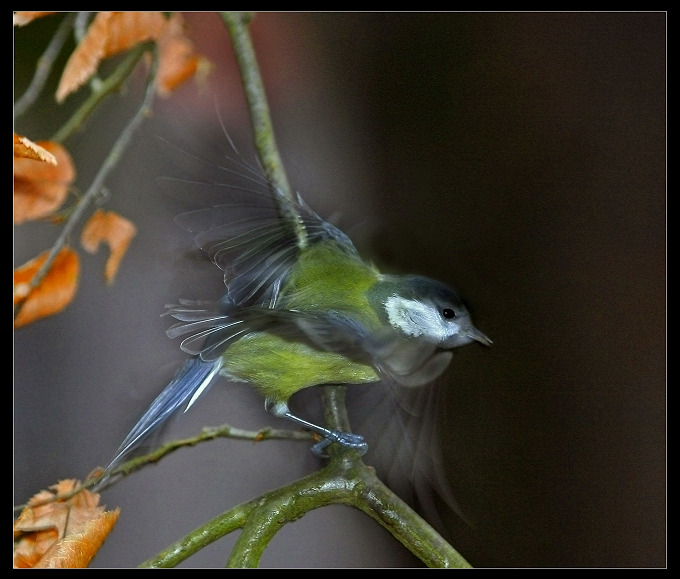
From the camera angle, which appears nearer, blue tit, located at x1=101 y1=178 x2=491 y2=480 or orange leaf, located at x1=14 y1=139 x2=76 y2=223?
blue tit, located at x1=101 y1=178 x2=491 y2=480

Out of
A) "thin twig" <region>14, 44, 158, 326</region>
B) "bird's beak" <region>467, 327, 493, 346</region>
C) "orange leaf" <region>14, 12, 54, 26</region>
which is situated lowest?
"bird's beak" <region>467, 327, 493, 346</region>

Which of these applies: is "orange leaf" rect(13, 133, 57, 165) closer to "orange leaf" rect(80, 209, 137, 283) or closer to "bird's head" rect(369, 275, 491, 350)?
"orange leaf" rect(80, 209, 137, 283)

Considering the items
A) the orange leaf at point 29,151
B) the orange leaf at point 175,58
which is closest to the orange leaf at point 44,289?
the orange leaf at point 29,151

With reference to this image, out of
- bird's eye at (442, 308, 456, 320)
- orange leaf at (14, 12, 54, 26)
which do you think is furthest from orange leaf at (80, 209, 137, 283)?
bird's eye at (442, 308, 456, 320)

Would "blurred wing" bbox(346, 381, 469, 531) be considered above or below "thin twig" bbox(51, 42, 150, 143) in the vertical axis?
below

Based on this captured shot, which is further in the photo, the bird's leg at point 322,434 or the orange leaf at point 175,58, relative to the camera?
the orange leaf at point 175,58

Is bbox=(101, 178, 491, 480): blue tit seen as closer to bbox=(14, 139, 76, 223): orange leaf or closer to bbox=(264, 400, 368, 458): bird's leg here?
bbox=(264, 400, 368, 458): bird's leg

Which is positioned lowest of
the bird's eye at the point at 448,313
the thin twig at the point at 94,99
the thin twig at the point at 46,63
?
the bird's eye at the point at 448,313

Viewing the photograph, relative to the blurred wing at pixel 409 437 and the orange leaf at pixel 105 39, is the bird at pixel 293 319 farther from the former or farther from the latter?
the orange leaf at pixel 105 39

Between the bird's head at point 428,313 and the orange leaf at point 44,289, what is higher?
the orange leaf at point 44,289
